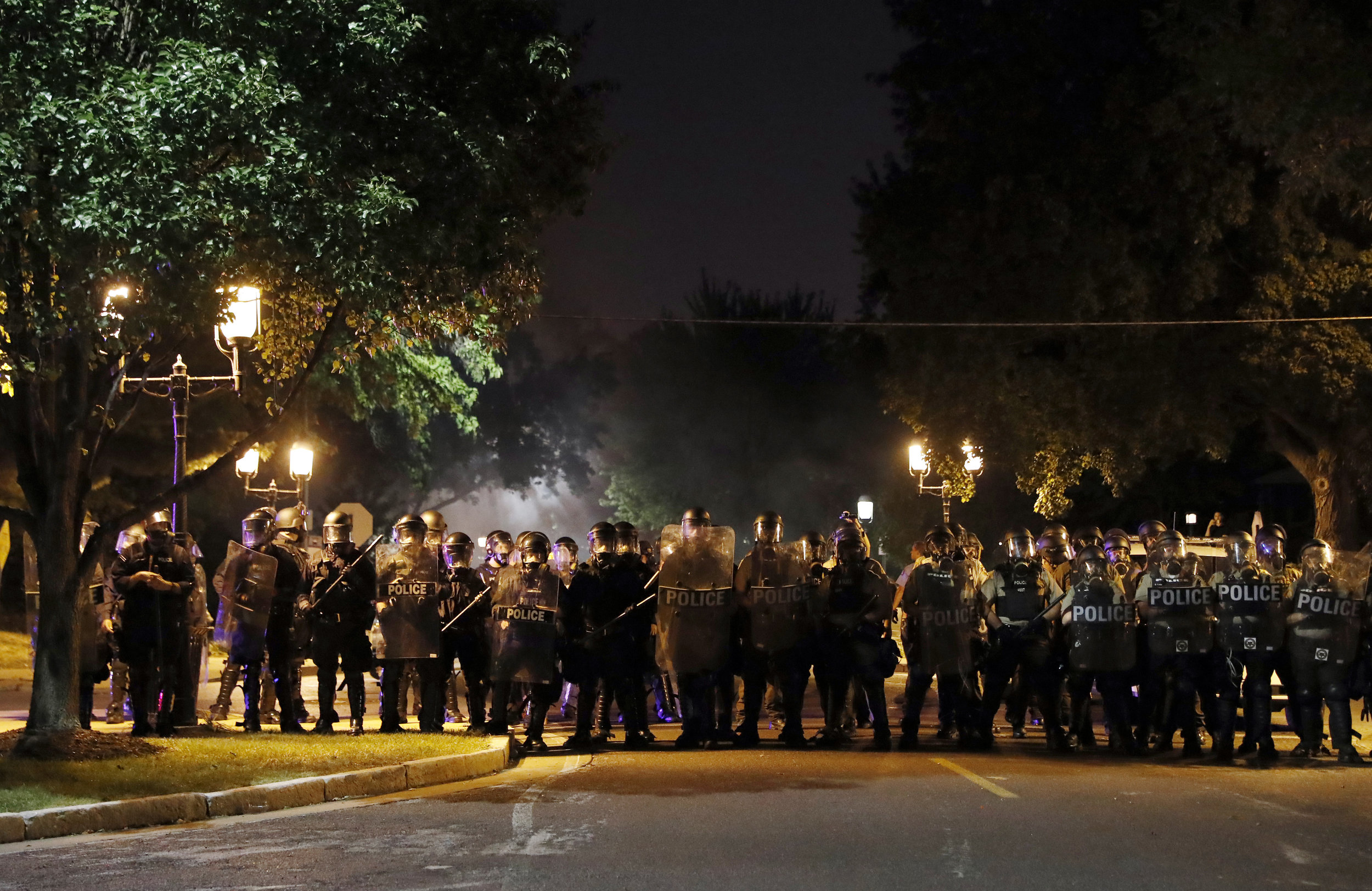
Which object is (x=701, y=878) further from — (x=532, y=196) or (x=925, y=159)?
(x=925, y=159)

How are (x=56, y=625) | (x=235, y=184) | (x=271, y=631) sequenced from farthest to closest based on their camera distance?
(x=271, y=631)
(x=56, y=625)
(x=235, y=184)

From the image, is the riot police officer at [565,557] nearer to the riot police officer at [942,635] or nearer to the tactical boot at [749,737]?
the tactical boot at [749,737]

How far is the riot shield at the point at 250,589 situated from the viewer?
1448cm

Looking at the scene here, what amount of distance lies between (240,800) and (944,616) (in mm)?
6674

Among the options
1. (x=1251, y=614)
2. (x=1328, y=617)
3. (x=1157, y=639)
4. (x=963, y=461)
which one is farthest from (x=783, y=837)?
(x=963, y=461)

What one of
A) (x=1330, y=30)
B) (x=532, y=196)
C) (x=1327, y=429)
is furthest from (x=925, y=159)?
(x=532, y=196)

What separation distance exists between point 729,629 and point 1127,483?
16931 mm

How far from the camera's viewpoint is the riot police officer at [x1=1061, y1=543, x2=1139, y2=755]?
45.5 ft

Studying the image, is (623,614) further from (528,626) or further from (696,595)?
(528,626)

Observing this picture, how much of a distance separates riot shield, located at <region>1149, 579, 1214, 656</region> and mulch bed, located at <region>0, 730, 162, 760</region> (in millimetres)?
8561

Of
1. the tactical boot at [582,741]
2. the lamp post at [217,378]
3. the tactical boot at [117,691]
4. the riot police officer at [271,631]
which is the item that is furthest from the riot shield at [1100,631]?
the tactical boot at [117,691]

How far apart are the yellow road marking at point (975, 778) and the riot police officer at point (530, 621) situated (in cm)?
367

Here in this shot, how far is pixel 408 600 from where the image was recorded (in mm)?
14562

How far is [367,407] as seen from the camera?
34.7 meters
